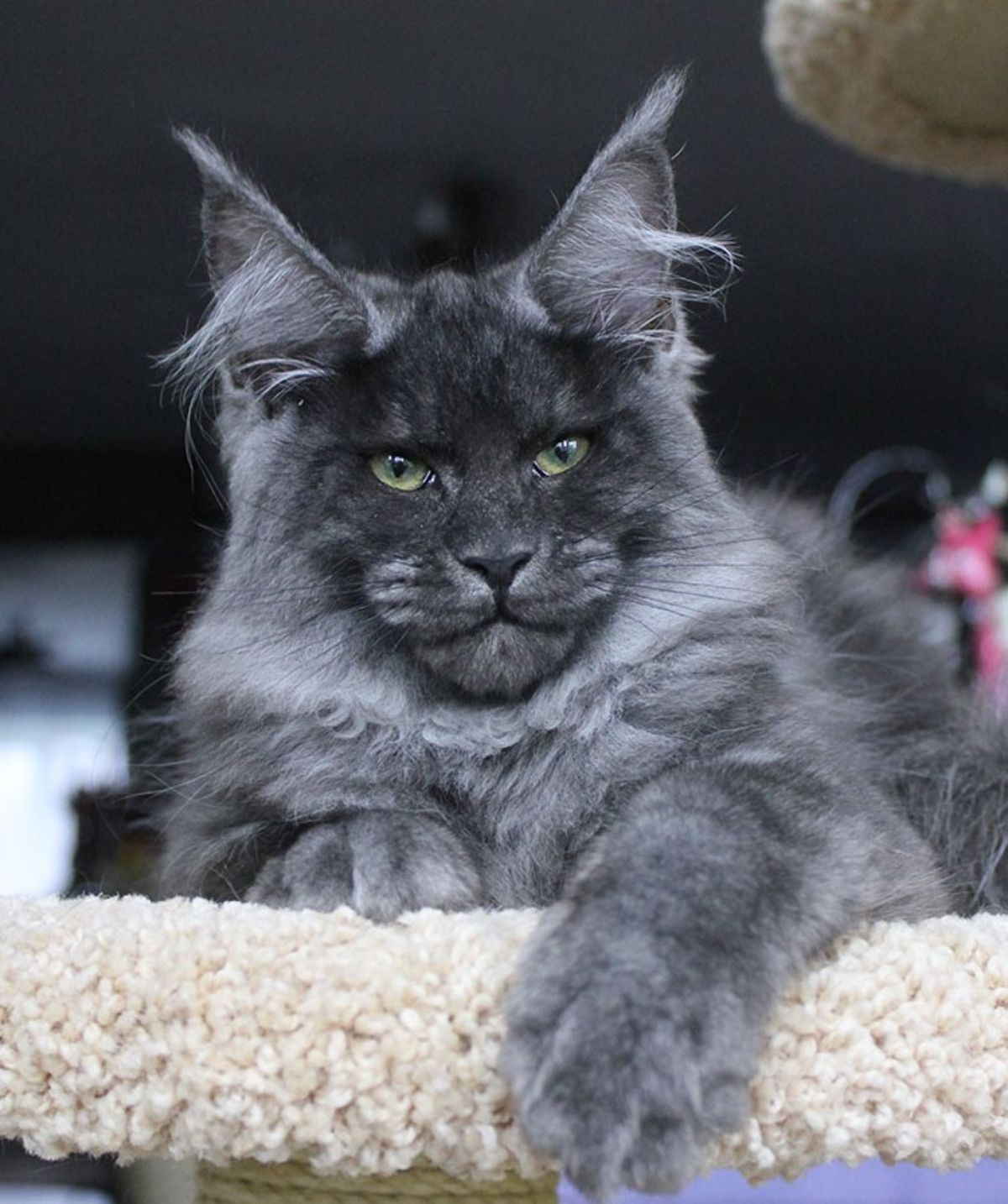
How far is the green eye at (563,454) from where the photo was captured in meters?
1.38

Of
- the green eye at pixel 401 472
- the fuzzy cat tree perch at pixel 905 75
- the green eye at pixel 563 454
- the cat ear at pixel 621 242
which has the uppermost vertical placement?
the fuzzy cat tree perch at pixel 905 75

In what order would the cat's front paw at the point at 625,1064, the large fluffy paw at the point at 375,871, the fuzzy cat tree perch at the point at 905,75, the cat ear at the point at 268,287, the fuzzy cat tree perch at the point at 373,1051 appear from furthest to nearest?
the fuzzy cat tree perch at the point at 905,75 → the cat ear at the point at 268,287 → the large fluffy paw at the point at 375,871 → the fuzzy cat tree perch at the point at 373,1051 → the cat's front paw at the point at 625,1064

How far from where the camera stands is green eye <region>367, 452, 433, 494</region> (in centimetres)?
138

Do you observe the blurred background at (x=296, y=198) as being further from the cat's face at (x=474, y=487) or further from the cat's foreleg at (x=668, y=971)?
the cat's foreleg at (x=668, y=971)

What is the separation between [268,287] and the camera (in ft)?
4.82

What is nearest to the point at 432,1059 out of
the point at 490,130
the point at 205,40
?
the point at 205,40

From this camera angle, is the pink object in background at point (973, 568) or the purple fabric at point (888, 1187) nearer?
the purple fabric at point (888, 1187)

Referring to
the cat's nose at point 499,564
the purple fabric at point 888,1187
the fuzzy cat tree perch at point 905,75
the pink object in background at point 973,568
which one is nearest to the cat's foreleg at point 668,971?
the cat's nose at point 499,564

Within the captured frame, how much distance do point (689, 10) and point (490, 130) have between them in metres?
0.59

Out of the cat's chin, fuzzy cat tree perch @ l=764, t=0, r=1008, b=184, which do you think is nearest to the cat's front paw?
the cat's chin

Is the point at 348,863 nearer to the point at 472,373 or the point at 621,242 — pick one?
the point at 472,373

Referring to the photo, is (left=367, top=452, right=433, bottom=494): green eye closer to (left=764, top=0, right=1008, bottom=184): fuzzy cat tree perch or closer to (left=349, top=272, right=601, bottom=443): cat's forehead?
(left=349, top=272, right=601, bottom=443): cat's forehead

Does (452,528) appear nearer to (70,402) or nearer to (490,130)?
(490,130)

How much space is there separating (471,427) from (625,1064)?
0.65m
